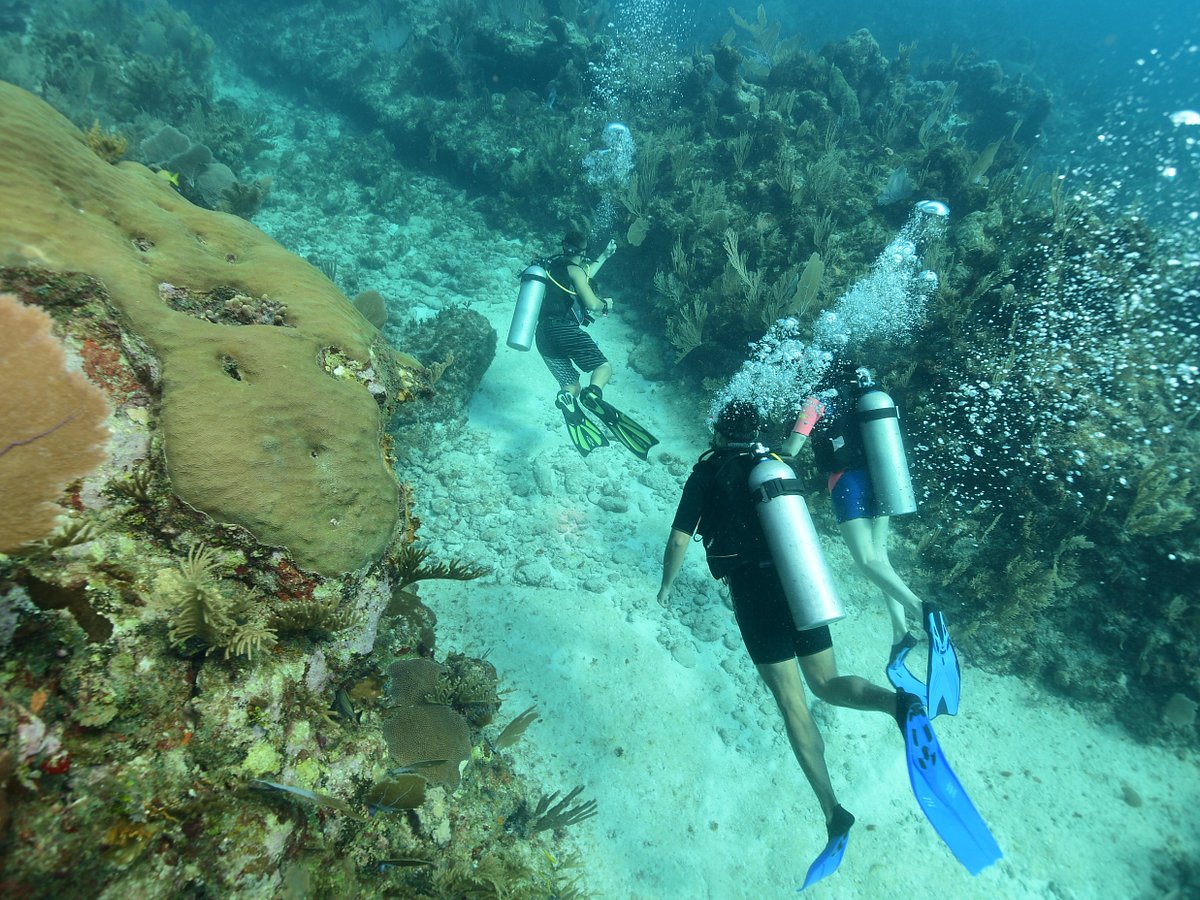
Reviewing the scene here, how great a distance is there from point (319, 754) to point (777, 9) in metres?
37.6

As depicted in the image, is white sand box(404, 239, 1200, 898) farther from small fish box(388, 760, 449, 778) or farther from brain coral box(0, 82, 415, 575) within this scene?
brain coral box(0, 82, 415, 575)

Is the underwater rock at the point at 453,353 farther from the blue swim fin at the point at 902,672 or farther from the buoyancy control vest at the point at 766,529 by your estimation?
the blue swim fin at the point at 902,672

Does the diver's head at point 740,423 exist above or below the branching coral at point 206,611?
above

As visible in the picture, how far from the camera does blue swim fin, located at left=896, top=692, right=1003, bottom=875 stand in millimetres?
3199

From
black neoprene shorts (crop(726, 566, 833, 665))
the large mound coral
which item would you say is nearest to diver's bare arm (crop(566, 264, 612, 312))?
black neoprene shorts (crop(726, 566, 833, 665))

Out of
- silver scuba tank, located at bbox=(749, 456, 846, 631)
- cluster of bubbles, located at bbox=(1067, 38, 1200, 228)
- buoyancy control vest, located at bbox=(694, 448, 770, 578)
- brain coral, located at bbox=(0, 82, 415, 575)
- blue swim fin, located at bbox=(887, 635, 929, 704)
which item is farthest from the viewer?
cluster of bubbles, located at bbox=(1067, 38, 1200, 228)

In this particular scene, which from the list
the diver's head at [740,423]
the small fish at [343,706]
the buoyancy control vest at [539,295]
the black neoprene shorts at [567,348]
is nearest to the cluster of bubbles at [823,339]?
the black neoprene shorts at [567,348]

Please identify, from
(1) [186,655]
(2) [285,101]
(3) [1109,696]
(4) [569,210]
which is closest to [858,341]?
(3) [1109,696]

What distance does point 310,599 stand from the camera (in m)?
2.30

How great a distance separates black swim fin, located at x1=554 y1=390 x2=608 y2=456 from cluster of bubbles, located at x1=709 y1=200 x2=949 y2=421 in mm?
1657

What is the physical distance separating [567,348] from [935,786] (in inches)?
218

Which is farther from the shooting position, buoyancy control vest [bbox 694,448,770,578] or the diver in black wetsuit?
buoyancy control vest [bbox 694,448,770,578]

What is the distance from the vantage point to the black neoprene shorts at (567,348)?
22.3 feet

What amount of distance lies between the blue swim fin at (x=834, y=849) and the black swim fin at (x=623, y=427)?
396cm
